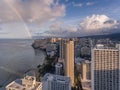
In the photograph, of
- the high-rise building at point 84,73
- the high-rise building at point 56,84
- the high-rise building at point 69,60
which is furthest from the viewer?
the high-rise building at point 69,60

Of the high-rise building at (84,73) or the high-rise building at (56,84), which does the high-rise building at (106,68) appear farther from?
the high-rise building at (84,73)

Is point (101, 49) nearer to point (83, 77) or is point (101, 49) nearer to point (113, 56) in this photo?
point (113, 56)

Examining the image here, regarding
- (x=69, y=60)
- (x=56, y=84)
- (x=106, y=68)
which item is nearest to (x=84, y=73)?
(x=69, y=60)

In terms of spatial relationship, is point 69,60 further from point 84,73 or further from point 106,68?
point 106,68

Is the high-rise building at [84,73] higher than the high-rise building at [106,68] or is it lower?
lower

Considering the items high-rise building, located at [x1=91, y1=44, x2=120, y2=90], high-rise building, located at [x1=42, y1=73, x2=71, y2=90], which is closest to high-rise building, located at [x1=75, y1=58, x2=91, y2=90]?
high-rise building, located at [x1=91, y1=44, x2=120, y2=90]

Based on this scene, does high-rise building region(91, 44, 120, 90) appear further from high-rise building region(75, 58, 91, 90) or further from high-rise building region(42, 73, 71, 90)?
high-rise building region(75, 58, 91, 90)

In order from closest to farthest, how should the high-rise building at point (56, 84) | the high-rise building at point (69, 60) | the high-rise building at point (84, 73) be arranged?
the high-rise building at point (56, 84) → the high-rise building at point (84, 73) → the high-rise building at point (69, 60)

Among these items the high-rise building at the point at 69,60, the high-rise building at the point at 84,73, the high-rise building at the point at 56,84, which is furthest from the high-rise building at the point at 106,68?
the high-rise building at the point at 69,60
